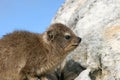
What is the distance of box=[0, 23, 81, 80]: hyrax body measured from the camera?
9.23m

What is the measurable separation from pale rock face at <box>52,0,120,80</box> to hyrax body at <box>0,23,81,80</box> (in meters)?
0.36

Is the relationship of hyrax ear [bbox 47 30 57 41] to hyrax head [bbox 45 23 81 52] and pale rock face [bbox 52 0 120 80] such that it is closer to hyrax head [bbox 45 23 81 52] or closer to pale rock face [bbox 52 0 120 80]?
hyrax head [bbox 45 23 81 52]

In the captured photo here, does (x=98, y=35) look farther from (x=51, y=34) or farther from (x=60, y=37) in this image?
(x=51, y=34)

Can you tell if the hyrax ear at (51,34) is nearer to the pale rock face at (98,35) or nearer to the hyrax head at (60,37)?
the hyrax head at (60,37)

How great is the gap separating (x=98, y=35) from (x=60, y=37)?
3.98 ft

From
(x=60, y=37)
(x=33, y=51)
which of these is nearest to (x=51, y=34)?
(x=60, y=37)

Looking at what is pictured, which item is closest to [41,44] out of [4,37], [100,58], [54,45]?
[54,45]

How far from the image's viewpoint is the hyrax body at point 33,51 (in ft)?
30.3

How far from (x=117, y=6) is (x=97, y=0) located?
95 cm

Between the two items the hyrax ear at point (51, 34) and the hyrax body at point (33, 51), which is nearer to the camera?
the hyrax body at point (33, 51)

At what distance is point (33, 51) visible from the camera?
31.5ft

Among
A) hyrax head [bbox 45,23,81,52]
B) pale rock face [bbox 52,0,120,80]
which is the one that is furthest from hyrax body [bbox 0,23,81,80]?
pale rock face [bbox 52,0,120,80]

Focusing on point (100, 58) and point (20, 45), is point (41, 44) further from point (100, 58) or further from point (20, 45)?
point (100, 58)

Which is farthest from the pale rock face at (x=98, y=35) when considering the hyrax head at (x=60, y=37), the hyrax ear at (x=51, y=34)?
the hyrax ear at (x=51, y=34)
